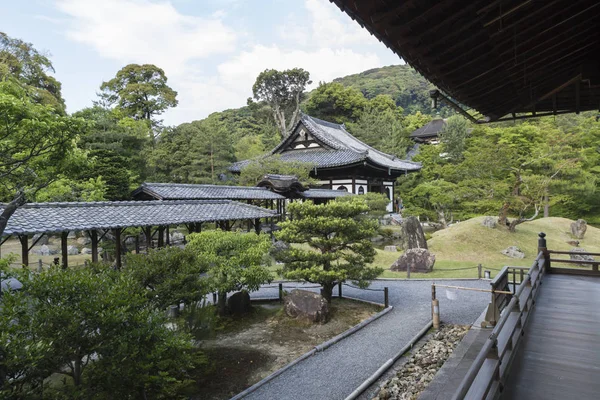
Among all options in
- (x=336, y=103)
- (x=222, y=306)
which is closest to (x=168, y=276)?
(x=222, y=306)

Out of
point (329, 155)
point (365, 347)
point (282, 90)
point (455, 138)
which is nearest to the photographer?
point (365, 347)

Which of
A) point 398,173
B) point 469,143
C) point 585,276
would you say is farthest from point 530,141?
point 585,276

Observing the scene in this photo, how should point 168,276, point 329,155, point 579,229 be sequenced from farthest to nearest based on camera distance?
point 329,155 < point 579,229 < point 168,276

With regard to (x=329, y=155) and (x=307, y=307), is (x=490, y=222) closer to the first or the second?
(x=329, y=155)

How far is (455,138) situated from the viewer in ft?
83.8

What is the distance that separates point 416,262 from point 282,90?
129ft

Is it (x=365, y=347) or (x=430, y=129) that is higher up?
(x=430, y=129)

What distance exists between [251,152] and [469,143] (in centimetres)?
1706

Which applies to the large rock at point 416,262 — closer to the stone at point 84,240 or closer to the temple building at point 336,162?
the temple building at point 336,162

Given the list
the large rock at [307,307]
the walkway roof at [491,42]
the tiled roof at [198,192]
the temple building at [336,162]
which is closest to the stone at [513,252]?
the temple building at [336,162]

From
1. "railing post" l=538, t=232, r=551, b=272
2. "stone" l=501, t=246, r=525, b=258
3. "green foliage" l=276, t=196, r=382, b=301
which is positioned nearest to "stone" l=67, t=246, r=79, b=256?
"green foliage" l=276, t=196, r=382, b=301

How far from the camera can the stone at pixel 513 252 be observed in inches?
591

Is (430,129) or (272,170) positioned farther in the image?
(430,129)

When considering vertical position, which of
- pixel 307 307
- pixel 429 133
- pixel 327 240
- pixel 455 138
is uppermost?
pixel 429 133
